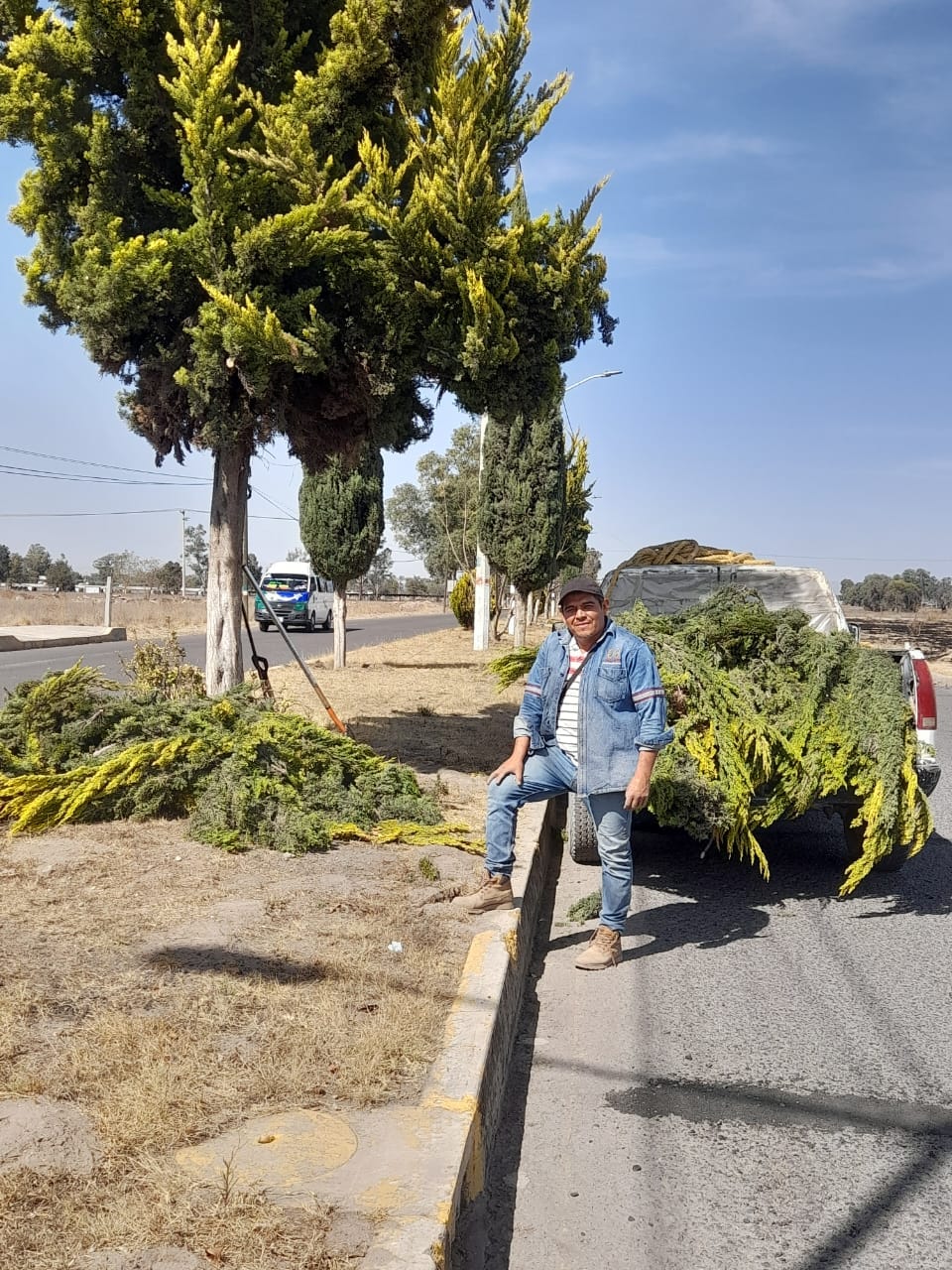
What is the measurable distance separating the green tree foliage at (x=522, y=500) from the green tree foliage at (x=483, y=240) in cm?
1764

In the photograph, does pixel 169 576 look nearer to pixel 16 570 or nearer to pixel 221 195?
pixel 16 570

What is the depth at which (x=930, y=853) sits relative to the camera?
7.55 m

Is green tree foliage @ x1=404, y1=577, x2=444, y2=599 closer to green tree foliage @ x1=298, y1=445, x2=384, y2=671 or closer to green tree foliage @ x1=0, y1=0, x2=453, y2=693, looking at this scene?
green tree foliage @ x1=298, y1=445, x2=384, y2=671

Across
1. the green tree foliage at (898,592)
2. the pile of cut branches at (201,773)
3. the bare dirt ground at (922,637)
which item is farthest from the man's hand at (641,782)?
the green tree foliage at (898,592)

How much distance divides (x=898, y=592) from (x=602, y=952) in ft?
315

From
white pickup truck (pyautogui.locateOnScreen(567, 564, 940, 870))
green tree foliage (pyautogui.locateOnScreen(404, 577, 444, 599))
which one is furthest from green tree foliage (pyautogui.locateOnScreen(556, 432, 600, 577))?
green tree foliage (pyautogui.locateOnScreen(404, 577, 444, 599))

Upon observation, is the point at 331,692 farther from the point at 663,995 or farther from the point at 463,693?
the point at 663,995

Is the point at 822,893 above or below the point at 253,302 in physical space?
below

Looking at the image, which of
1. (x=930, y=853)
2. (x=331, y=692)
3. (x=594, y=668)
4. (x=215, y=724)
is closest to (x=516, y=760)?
(x=594, y=668)

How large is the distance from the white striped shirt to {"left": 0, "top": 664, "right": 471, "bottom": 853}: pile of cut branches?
4.94 ft

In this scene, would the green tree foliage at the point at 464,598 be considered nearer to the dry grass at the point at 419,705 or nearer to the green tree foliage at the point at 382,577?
the dry grass at the point at 419,705

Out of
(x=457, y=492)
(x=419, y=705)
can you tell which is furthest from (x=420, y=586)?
(x=419, y=705)

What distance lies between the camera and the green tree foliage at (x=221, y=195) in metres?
6.70

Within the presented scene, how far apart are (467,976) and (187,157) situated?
5.18 m
